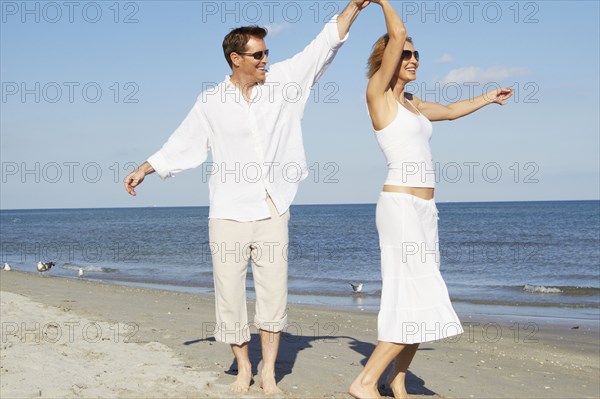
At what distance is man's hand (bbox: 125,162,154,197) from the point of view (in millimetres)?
4707

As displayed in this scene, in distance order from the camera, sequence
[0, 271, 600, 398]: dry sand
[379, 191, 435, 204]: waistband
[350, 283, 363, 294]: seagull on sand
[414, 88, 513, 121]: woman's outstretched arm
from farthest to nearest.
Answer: [350, 283, 363, 294]: seagull on sand < [0, 271, 600, 398]: dry sand < [414, 88, 513, 121]: woman's outstretched arm < [379, 191, 435, 204]: waistband

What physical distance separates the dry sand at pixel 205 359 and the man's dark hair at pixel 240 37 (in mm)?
2136

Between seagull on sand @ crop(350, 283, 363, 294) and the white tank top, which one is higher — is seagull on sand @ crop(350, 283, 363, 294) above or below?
below

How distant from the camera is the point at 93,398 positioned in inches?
184

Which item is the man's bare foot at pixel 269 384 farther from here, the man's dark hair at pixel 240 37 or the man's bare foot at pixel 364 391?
the man's dark hair at pixel 240 37

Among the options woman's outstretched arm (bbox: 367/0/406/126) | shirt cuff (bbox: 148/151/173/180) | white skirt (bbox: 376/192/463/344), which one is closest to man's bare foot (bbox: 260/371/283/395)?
white skirt (bbox: 376/192/463/344)

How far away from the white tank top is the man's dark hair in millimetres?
1033

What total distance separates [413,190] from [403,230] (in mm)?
228

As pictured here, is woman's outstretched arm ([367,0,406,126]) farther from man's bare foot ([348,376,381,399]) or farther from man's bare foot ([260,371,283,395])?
man's bare foot ([260,371,283,395])

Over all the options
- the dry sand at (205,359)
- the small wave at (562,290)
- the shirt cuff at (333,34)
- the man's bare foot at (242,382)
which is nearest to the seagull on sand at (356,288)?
the small wave at (562,290)

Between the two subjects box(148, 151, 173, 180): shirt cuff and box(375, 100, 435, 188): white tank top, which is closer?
box(375, 100, 435, 188): white tank top

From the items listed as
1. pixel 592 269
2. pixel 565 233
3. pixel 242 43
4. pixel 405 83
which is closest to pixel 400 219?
pixel 405 83

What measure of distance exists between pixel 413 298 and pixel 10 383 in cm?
266

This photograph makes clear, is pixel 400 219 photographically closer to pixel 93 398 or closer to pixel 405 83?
pixel 405 83
